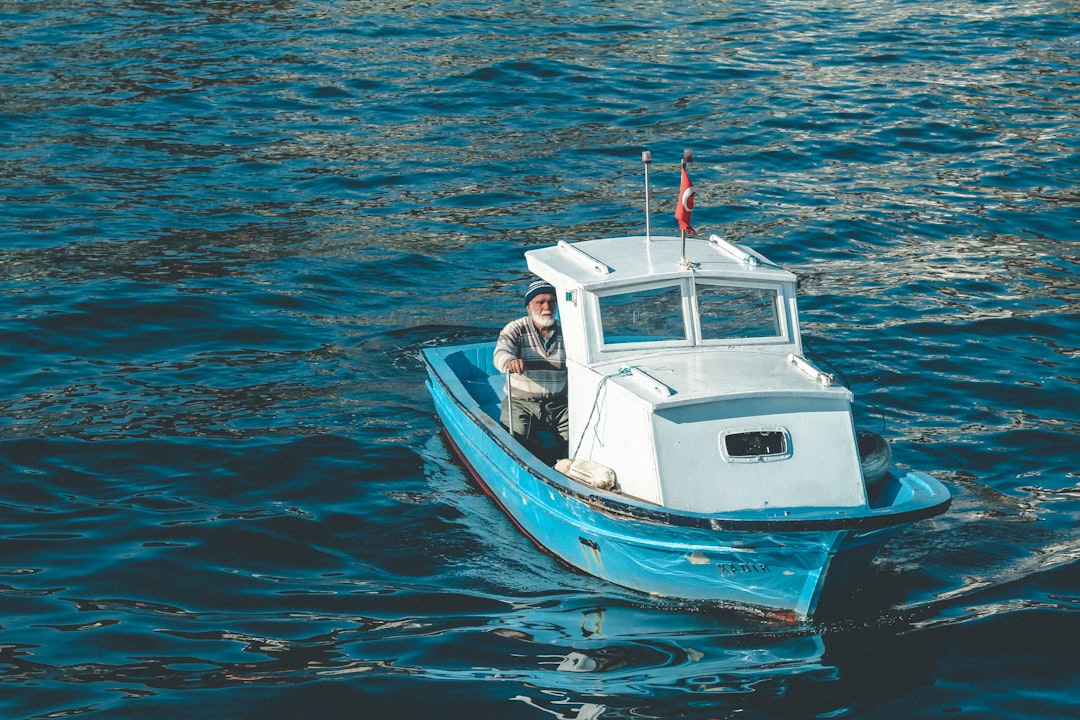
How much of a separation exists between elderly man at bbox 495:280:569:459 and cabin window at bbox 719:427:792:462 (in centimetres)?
233

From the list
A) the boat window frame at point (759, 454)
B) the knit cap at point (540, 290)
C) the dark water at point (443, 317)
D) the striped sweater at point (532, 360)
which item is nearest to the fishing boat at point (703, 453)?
the boat window frame at point (759, 454)

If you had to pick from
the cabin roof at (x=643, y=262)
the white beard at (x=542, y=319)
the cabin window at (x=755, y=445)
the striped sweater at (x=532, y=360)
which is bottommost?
the cabin window at (x=755, y=445)

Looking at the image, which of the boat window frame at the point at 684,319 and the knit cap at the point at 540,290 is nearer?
the boat window frame at the point at 684,319

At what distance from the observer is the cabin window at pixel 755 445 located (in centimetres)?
902

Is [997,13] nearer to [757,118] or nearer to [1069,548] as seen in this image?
[757,118]

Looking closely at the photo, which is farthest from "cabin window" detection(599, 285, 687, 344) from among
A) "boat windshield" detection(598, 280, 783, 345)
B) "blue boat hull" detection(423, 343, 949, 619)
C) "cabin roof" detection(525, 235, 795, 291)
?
"blue boat hull" detection(423, 343, 949, 619)

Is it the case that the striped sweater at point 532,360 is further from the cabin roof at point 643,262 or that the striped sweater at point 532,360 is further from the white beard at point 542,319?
the cabin roof at point 643,262

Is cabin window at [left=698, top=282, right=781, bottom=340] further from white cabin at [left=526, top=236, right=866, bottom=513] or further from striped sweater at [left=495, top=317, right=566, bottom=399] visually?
striped sweater at [left=495, top=317, right=566, bottom=399]

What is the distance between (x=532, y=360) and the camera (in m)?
11.1

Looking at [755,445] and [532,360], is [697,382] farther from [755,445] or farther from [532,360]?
[532,360]

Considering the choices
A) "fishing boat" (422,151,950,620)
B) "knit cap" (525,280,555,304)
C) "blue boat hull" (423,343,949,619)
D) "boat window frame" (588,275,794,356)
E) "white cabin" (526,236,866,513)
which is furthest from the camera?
"knit cap" (525,280,555,304)

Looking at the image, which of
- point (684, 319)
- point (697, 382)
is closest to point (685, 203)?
point (684, 319)

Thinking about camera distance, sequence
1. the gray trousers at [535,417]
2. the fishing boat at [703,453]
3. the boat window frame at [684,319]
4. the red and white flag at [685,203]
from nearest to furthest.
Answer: the fishing boat at [703,453], the red and white flag at [685,203], the boat window frame at [684,319], the gray trousers at [535,417]

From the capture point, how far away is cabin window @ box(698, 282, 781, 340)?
33.2 ft
